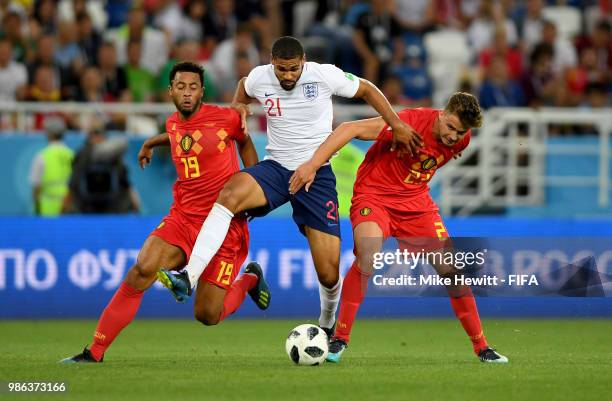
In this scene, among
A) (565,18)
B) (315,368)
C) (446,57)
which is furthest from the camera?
(565,18)

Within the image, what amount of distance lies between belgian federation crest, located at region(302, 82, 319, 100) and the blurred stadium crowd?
307 inches

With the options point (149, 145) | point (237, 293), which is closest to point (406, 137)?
point (237, 293)

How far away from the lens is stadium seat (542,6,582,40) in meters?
20.6

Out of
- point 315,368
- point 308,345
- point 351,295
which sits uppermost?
point 351,295

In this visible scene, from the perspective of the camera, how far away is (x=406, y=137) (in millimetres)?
9391

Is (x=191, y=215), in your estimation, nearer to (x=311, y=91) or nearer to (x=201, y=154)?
(x=201, y=154)

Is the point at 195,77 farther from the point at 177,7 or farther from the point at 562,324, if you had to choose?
the point at 177,7

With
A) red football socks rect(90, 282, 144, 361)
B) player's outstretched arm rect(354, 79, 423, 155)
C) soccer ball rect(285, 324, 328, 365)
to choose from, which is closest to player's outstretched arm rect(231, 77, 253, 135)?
player's outstretched arm rect(354, 79, 423, 155)

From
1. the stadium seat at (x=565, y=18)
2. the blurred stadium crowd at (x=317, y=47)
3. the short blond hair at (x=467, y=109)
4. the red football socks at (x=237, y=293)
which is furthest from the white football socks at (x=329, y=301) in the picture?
the stadium seat at (x=565, y=18)

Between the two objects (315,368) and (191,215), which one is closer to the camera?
(315,368)

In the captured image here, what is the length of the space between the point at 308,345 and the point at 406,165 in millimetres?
1613

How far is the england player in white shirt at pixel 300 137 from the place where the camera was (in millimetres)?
9406

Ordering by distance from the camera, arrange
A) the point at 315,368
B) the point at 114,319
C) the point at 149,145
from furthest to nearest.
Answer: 1. the point at 149,145
2. the point at 114,319
3. the point at 315,368

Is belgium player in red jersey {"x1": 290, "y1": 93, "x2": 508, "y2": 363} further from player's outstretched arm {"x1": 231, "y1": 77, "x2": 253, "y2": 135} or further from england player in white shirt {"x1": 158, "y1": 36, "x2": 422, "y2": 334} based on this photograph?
player's outstretched arm {"x1": 231, "y1": 77, "x2": 253, "y2": 135}
